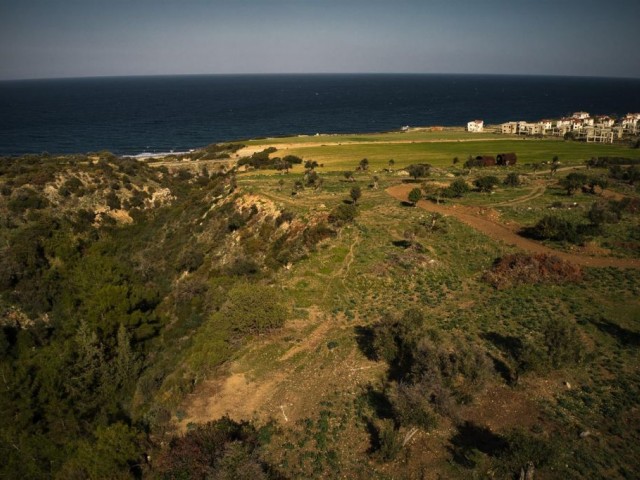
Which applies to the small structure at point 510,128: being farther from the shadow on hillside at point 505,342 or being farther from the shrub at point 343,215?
the shadow on hillside at point 505,342

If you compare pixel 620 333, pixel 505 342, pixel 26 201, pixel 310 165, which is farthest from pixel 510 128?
pixel 26 201

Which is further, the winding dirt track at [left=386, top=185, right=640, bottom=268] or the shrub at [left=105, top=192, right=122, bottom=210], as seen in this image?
the shrub at [left=105, top=192, right=122, bottom=210]

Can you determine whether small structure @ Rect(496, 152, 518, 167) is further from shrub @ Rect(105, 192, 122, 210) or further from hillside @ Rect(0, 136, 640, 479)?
shrub @ Rect(105, 192, 122, 210)

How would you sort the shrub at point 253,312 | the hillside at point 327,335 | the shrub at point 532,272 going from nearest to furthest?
the hillside at point 327,335, the shrub at point 253,312, the shrub at point 532,272

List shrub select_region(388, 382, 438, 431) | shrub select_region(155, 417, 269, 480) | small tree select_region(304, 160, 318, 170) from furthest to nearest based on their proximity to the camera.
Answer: small tree select_region(304, 160, 318, 170) → shrub select_region(388, 382, 438, 431) → shrub select_region(155, 417, 269, 480)

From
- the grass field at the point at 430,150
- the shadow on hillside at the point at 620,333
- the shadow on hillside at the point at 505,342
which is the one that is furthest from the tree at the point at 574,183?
the shadow on hillside at the point at 505,342

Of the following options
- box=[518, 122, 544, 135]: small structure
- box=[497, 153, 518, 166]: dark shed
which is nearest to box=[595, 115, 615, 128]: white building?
box=[518, 122, 544, 135]: small structure
